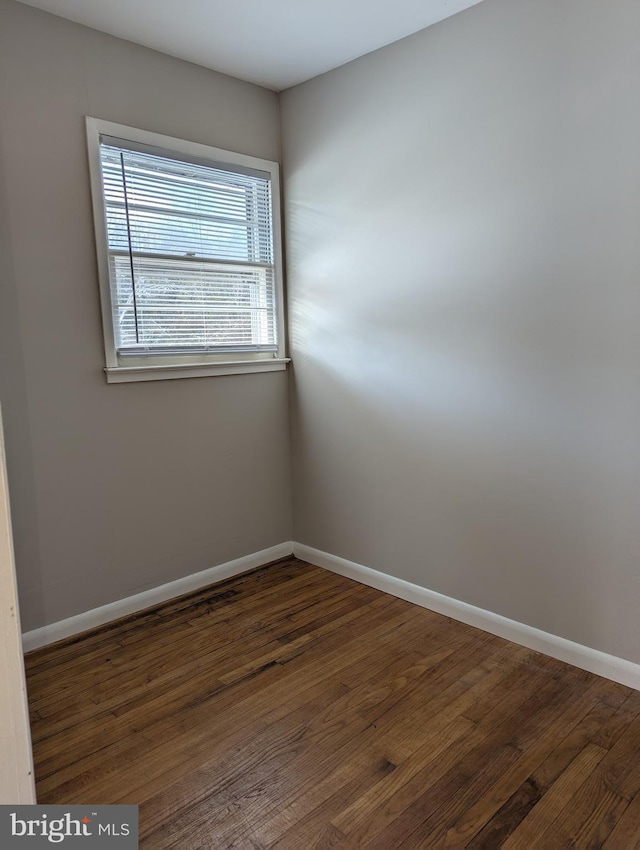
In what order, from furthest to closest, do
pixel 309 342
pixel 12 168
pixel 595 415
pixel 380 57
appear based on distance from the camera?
pixel 309 342
pixel 380 57
pixel 12 168
pixel 595 415

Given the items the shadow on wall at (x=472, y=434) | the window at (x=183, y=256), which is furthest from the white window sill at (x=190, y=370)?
the shadow on wall at (x=472, y=434)

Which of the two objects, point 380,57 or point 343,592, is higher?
point 380,57

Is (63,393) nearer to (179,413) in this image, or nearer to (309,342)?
(179,413)

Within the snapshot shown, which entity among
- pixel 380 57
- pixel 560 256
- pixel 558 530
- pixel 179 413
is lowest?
pixel 558 530

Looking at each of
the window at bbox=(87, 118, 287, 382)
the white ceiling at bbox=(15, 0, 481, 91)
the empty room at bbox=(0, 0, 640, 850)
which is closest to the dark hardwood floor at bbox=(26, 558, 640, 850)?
the empty room at bbox=(0, 0, 640, 850)

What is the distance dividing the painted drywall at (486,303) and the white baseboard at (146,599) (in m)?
0.48

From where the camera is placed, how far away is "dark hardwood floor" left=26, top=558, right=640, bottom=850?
153 centimetres

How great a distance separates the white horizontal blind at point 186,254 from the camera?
2.54 meters

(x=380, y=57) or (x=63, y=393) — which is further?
(x=380, y=57)

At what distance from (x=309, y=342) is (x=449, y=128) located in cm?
124

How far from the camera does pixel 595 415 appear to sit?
2072 mm

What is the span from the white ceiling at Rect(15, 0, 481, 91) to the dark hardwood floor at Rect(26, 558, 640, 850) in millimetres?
2570

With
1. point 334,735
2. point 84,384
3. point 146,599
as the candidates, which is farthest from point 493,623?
point 84,384

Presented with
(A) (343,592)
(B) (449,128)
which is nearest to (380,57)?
(B) (449,128)
